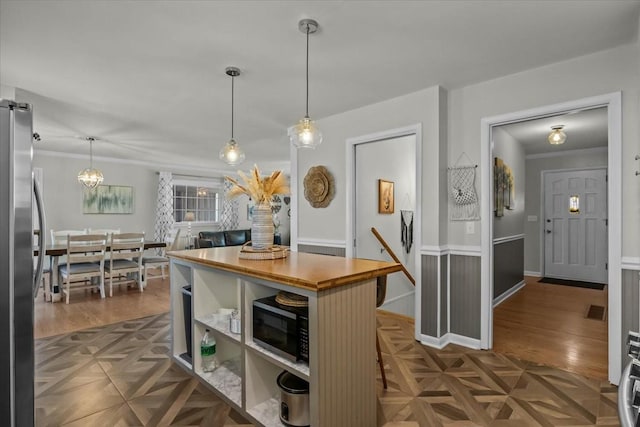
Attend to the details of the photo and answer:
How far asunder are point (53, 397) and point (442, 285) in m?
3.05

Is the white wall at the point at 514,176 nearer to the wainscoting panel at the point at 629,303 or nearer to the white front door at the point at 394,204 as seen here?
the white front door at the point at 394,204

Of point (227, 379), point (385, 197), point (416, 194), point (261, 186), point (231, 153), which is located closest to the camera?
point (261, 186)

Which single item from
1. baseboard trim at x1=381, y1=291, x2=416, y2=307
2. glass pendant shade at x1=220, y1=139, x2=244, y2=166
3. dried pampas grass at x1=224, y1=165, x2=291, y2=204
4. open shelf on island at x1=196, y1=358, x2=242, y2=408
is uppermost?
glass pendant shade at x1=220, y1=139, x2=244, y2=166

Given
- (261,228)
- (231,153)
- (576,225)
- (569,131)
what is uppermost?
(569,131)

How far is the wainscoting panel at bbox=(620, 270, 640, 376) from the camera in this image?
2311 mm

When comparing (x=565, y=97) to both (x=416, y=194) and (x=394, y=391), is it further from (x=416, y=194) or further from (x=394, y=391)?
(x=394, y=391)

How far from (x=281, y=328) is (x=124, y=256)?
4.23m

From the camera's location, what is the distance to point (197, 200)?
27.2 feet

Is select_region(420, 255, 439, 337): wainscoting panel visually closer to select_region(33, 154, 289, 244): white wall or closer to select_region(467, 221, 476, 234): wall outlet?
select_region(467, 221, 476, 234): wall outlet

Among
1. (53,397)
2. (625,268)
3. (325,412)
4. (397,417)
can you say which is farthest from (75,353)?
(625,268)

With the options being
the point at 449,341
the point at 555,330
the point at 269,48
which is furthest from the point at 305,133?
the point at 555,330

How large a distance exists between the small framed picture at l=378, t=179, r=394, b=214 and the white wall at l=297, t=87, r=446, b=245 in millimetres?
788

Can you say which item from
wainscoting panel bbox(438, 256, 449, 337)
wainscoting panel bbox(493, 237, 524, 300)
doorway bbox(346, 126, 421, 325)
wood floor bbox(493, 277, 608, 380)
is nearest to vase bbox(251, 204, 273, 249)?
wainscoting panel bbox(438, 256, 449, 337)

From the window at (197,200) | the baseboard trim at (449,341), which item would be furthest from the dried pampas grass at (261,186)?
the window at (197,200)
